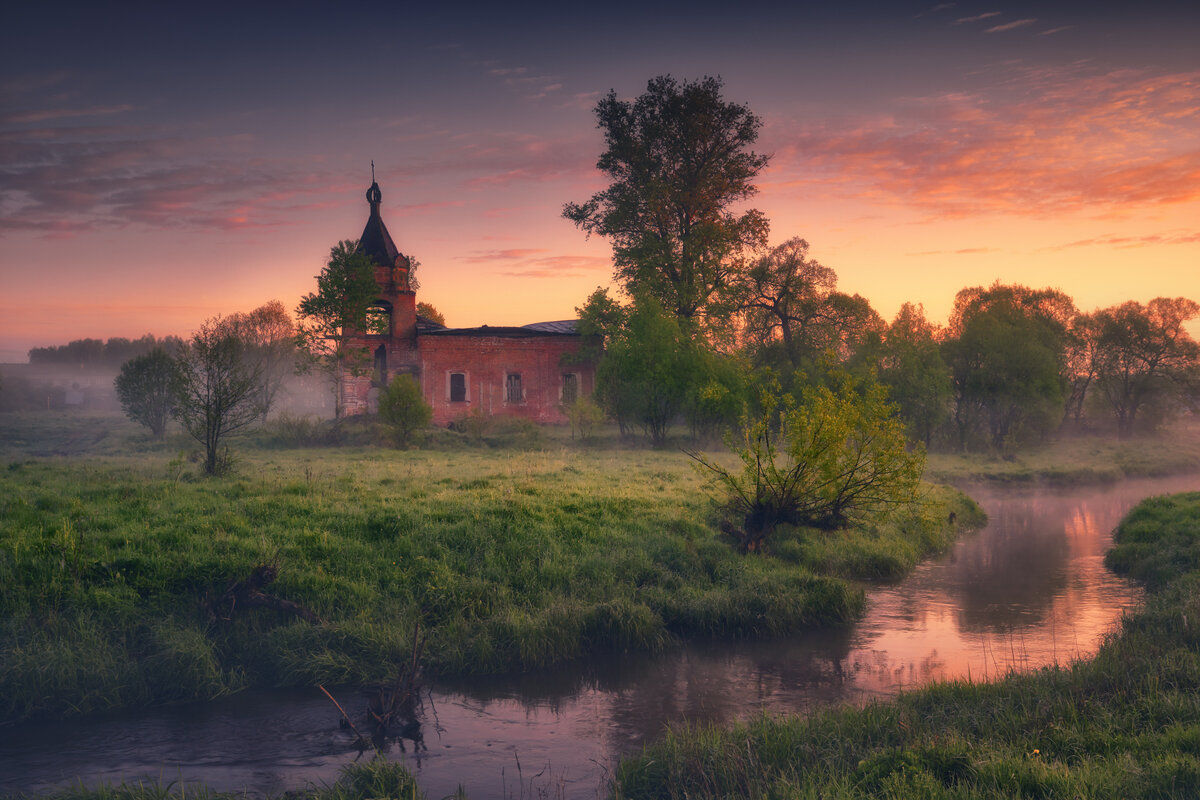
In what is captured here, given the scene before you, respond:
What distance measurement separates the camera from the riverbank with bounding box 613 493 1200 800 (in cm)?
583

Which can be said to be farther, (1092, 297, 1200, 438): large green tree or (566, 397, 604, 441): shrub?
(1092, 297, 1200, 438): large green tree

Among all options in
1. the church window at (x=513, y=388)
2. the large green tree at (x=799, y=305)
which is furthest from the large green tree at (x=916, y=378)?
the church window at (x=513, y=388)

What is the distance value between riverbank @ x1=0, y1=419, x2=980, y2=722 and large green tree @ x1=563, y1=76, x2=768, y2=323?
70.1 ft

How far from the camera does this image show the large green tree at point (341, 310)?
136ft

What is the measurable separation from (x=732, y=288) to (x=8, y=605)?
3270cm

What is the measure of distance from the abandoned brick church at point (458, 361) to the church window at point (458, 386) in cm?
6

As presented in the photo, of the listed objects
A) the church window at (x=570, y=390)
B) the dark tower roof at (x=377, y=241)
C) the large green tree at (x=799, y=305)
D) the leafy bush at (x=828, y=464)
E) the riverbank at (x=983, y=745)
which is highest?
the dark tower roof at (x=377, y=241)

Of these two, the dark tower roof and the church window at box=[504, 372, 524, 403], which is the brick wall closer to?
the church window at box=[504, 372, 524, 403]

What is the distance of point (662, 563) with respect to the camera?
47.0 feet

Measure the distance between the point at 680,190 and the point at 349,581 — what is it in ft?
96.1

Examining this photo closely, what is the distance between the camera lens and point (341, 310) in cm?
4166

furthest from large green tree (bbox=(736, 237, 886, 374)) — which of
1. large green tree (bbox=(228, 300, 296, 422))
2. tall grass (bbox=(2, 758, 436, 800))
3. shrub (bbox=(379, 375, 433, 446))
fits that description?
large green tree (bbox=(228, 300, 296, 422))

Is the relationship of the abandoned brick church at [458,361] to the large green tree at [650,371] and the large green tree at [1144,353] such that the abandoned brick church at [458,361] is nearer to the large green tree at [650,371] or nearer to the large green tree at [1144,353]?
the large green tree at [650,371]

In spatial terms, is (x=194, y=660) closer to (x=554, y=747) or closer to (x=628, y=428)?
(x=554, y=747)
